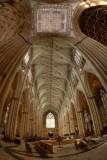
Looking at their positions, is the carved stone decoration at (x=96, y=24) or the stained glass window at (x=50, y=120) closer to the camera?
the carved stone decoration at (x=96, y=24)

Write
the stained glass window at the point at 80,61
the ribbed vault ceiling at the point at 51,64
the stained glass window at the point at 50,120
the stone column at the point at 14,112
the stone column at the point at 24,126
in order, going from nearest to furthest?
the stone column at the point at 14,112 → the stained glass window at the point at 80,61 → the stone column at the point at 24,126 → the ribbed vault ceiling at the point at 51,64 → the stained glass window at the point at 50,120

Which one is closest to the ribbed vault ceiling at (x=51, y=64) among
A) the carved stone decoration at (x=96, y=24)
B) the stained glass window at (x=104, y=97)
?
the carved stone decoration at (x=96, y=24)

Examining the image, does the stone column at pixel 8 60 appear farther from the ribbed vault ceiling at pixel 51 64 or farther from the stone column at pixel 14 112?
the ribbed vault ceiling at pixel 51 64

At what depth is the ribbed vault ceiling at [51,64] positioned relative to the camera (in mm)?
16906

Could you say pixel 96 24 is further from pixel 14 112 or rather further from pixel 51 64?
pixel 14 112

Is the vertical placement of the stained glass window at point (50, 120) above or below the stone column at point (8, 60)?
below

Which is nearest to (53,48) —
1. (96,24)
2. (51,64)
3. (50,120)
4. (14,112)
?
(51,64)

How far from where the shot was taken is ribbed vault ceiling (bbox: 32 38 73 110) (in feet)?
55.5

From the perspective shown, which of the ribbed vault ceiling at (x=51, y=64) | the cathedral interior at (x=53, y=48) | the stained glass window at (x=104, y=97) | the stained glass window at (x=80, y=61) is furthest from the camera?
the ribbed vault ceiling at (x=51, y=64)

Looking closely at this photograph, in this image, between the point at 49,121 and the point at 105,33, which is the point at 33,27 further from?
the point at 49,121

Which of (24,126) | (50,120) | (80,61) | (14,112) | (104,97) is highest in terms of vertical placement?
(80,61)

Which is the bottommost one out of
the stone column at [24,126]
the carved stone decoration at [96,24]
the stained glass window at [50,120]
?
the stained glass window at [50,120]

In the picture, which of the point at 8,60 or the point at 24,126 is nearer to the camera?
the point at 8,60

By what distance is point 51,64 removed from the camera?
69.0 ft
